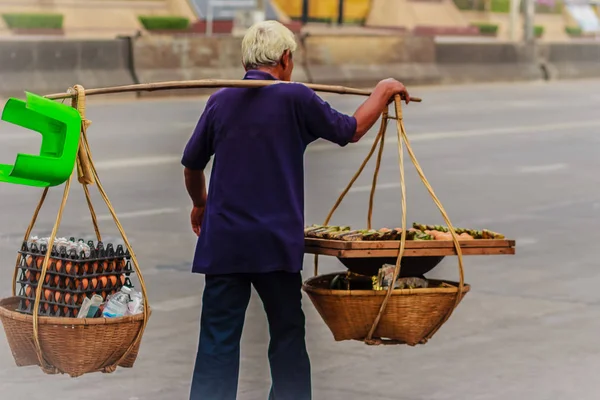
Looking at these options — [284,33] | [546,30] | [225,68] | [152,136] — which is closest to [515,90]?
[225,68]

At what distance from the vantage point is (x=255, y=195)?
511 cm

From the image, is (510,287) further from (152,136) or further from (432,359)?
(152,136)

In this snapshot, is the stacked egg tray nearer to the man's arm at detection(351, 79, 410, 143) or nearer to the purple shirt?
the purple shirt

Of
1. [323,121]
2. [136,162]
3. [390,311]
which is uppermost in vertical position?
[136,162]

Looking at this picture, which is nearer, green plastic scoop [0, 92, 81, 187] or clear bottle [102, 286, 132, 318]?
green plastic scoop [0, 92, 81, 187]

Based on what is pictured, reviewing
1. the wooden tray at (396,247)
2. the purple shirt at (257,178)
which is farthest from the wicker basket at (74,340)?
the wooden tray at (396,247)

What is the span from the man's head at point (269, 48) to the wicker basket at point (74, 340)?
0.99 metres

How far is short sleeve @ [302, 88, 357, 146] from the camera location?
511 cm

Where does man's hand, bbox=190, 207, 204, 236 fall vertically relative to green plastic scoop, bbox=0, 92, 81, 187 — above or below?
below

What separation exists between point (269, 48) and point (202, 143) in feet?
1.36

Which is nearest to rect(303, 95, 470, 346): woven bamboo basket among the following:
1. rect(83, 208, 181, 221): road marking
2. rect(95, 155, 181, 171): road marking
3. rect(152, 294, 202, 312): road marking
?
rect(152, 294, 202, 312): road marking

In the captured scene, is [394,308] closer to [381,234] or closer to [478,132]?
[381,234]

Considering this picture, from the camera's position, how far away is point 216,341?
17.0 feet

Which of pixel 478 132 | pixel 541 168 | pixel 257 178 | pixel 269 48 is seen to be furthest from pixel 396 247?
pixel 478 132
